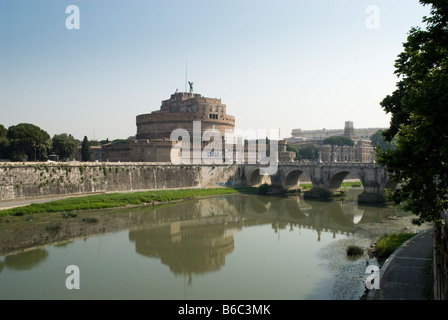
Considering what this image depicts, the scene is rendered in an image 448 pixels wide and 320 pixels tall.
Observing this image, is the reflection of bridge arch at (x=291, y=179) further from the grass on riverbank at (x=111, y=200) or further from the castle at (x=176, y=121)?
the castle at (x=176, y=121)

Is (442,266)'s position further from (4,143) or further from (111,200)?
(4,143)

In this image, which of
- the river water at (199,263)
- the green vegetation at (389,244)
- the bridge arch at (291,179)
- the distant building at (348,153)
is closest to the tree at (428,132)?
the river water at (199,263)

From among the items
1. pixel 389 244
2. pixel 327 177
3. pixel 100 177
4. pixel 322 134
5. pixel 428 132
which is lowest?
pixel 389 244

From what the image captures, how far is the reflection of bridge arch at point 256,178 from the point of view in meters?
41.3

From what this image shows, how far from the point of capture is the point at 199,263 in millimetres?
13930

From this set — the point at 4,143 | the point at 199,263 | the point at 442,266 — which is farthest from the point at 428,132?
the point at 4,143

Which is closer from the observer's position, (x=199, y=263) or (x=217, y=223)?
(x=199, y=263)

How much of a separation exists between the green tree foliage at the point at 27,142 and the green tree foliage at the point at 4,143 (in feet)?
1.23

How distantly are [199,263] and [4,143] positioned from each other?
26.8m

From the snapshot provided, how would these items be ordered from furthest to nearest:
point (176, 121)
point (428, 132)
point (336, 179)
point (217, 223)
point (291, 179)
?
point (176, 121) → point (291, 179) → point (336, 179) → point (217, 223) → point (428, 132)

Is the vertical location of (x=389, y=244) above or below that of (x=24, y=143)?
below

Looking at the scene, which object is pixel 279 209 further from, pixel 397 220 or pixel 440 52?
pixel 440 52

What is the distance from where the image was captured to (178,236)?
18641 mm
